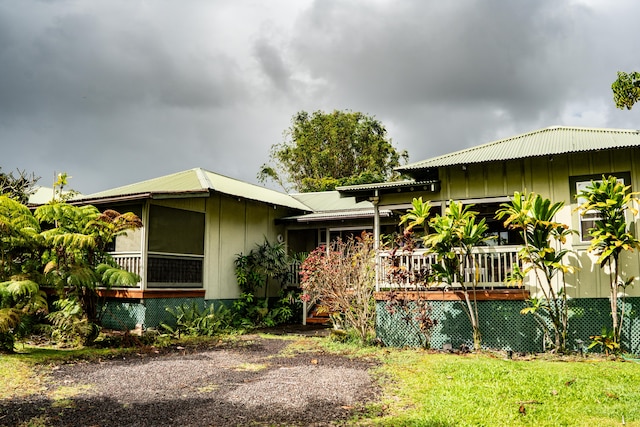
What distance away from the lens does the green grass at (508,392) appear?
4.91 meters

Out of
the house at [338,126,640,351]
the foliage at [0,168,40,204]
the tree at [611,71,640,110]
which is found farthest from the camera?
the foliage at [0,168,40,204]

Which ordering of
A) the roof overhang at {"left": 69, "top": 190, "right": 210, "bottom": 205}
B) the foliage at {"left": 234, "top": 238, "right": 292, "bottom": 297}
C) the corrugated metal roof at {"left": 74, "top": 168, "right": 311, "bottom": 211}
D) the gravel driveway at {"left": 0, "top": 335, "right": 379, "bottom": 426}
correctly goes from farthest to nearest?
the foliage at {"left": 234, "top": 238, "right": 292, "bottom": 297}
the corrugated metal roof at {"left": 74, "top": 168, "right": 311, "bottom": 211}
the roof overhang at {"left": 69, "top": 190, "right": 210, "bottom": 205}
the gravel driveway at {"left": 0, "top": 335, "right": 379, "bottom": 426}

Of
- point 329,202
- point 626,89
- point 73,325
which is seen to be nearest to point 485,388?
point 626,89

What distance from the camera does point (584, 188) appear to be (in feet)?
31.0

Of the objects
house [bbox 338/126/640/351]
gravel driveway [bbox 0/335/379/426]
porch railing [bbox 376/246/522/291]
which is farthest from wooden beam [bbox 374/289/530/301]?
gravel driveway [bbox 0/335/379/426]

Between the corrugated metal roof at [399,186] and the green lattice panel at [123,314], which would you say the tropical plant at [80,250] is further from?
the corrugated metal roof at [399,186]

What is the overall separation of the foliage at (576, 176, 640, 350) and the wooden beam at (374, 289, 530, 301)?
4.86 ft

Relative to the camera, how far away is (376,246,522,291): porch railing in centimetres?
952

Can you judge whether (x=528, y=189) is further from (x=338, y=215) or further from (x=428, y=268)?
(x=338, y=215)

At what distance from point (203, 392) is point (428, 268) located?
5.34m

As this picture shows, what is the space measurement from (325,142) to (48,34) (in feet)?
87.0

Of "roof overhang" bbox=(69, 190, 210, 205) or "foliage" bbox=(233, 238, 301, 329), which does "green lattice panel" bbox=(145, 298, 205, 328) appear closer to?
"foliage" bbox=(233, 238, 301, 329)

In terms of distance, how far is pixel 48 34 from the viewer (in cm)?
1038

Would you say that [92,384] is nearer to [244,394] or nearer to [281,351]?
[244,394]
